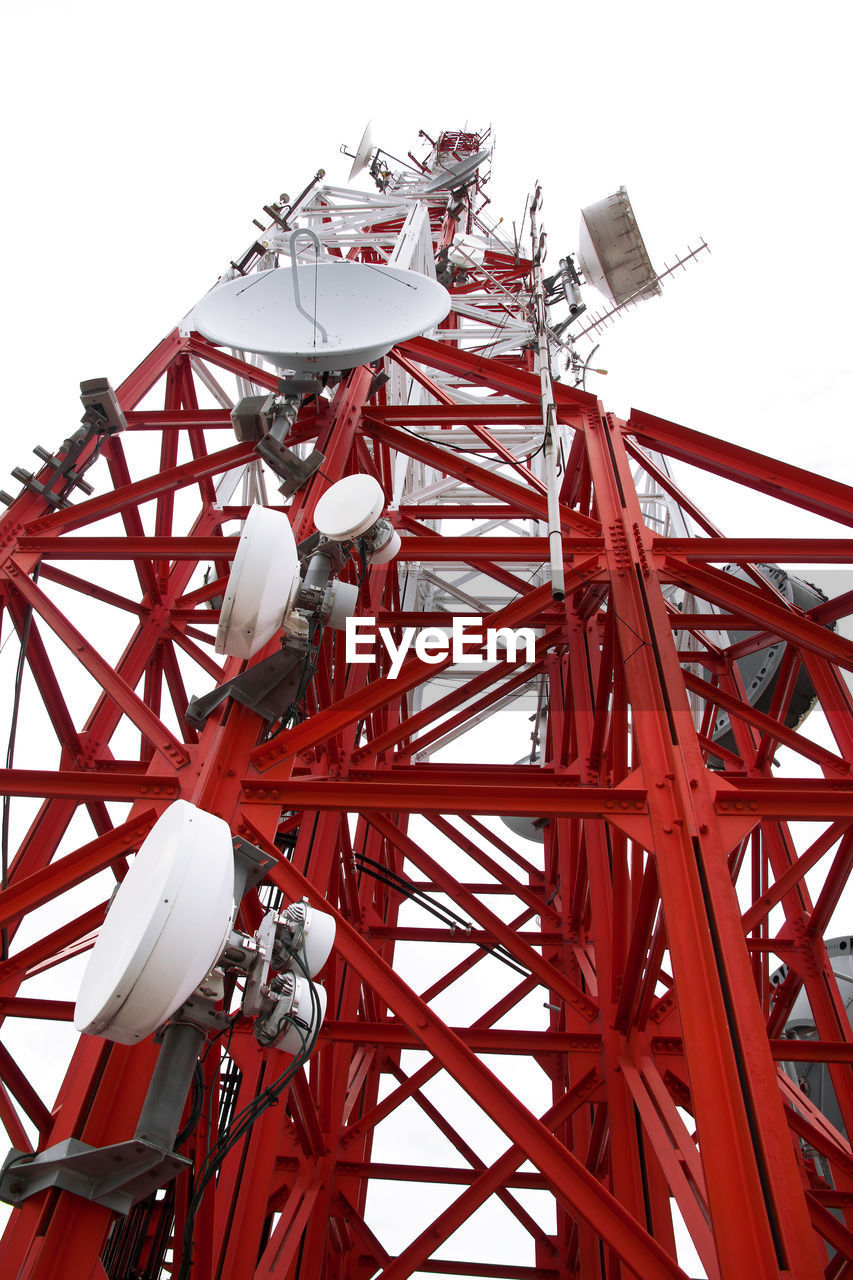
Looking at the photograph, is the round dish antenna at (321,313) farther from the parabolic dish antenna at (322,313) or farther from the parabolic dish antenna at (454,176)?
the parabolic dish antenna at (454,176)

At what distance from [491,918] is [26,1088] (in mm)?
3667

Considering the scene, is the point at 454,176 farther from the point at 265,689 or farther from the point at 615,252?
the point at 265,689

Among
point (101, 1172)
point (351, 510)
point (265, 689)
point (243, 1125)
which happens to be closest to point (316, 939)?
point (243, 1125)

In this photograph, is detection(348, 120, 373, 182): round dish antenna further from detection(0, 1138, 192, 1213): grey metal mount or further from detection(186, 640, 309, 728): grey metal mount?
detection(0, 1138, 192, 1213): grey metal mount

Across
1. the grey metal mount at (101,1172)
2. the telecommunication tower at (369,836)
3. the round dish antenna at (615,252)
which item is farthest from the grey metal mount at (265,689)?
the round dish antenna at (615,252)

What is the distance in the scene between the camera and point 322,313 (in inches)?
349

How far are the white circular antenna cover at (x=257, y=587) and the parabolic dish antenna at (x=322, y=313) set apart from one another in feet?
10.3

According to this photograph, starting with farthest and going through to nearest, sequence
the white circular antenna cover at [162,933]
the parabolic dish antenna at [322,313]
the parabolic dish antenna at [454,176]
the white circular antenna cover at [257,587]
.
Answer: the parabolic dish antenna at [454,176] < the parabolic dish antenna at [322,313] < the white circular antenna cover at [257,587] < the white circular antenna cover at [162,933]

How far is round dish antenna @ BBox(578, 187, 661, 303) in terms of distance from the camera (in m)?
17.2

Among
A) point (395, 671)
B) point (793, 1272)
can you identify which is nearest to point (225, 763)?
point (395, 671)

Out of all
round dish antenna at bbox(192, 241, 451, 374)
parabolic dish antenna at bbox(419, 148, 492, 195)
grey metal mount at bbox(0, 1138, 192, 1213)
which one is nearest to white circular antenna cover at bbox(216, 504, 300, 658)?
grey metal mount at bbox(0, 1138, 192, 1213)

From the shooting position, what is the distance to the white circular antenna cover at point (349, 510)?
21.1ft

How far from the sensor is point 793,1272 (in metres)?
3.93

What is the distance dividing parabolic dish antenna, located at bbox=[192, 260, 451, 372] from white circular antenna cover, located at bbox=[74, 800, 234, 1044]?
17.4 ft
